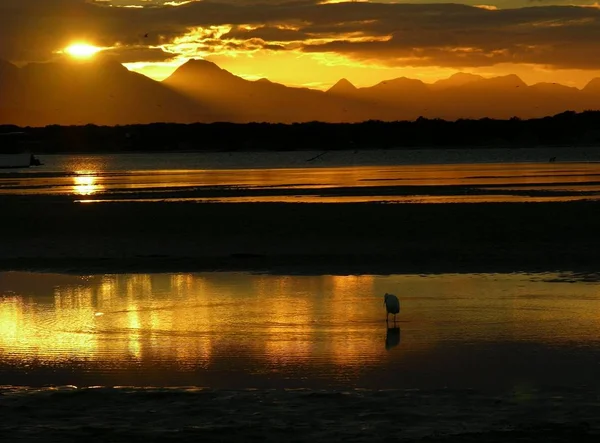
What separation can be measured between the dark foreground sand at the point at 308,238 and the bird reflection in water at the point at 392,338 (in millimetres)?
6803

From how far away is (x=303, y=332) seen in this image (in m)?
13.8

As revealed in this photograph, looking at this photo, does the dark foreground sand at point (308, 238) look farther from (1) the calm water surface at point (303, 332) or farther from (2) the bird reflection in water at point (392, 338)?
(2) the bird reflection in water at point (392, 338)

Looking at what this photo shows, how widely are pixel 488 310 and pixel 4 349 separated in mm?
7118

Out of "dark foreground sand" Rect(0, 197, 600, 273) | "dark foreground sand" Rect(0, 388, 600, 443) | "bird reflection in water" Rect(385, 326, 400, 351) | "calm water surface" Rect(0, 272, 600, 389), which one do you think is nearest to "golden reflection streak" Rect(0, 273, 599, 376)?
"calm water surface" Rect(0, 272, 600, 389)

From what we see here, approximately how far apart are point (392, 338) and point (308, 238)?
1339cm

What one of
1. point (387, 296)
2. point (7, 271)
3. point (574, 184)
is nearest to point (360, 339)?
point (387, 296)

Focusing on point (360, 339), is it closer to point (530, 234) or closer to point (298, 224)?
point (530, 234)

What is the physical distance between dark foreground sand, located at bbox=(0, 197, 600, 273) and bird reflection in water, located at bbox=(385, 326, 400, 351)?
6.80m

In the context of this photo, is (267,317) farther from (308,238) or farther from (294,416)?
(308,238)

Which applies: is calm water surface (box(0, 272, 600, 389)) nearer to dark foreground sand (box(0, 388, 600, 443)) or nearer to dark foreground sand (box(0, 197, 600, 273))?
dark foreground sand (box(0, 388, 600, 443))

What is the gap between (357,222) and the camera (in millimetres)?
29984

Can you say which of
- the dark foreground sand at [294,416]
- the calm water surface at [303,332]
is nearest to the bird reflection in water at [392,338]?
the calm water surface at [303,332]

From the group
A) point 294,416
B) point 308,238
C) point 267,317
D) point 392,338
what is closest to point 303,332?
point 392,338

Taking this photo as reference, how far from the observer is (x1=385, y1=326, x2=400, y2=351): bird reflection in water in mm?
12938
